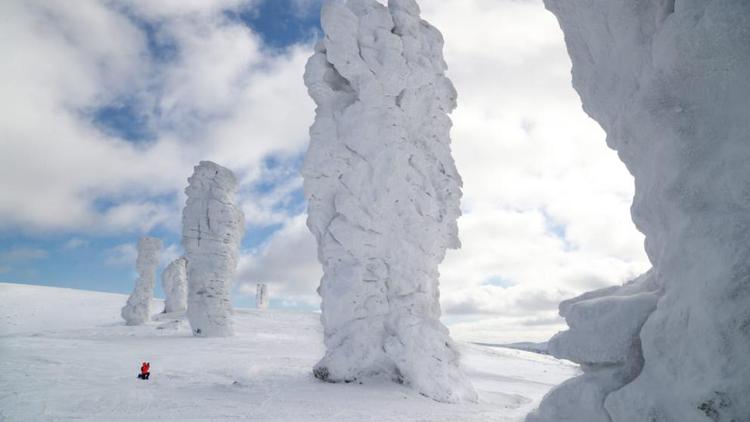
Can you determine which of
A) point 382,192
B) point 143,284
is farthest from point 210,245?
point 382,192

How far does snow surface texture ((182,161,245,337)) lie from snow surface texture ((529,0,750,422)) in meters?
16.8

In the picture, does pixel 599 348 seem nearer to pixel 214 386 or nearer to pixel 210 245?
pixel 214 386

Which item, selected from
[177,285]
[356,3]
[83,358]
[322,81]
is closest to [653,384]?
[322,81]

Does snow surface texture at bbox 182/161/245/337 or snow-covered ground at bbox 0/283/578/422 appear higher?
snow surface texture at bbox 182/161/245/337

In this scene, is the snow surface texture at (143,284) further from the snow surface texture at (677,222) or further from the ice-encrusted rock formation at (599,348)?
the snow surface texture at (677,222)

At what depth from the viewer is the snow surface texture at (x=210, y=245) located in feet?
57.1

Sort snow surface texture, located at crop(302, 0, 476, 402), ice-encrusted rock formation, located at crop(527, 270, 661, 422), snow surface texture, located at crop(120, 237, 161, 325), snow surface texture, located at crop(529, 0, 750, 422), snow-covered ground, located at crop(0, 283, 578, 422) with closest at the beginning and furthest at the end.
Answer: snow surface texture, located at crop(529, 0, 750, 422) < ice-encrusted rock formation, located at crop(527, 270, 661, 422) < snow-covered ground, located at crop(0, 283, 578, 422) < snow surface texture, located at crop(302, 0, 476, 402) < snow surface texture, located at crop(120, 237, 161, 325)

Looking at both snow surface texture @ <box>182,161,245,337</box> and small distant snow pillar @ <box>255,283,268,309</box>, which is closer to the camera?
snow surface texture @ <box>182,161,245,337</box>

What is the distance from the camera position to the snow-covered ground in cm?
593

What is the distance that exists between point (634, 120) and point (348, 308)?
7.39 m

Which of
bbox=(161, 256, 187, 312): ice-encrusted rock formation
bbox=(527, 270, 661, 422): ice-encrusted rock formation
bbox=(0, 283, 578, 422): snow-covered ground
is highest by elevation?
bbox=(161, 256, 187, 312): ice-encrusted rock formation

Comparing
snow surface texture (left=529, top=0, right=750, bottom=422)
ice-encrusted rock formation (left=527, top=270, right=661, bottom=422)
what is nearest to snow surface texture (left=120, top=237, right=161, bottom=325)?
ice-encrusted rock formation (left=527, top=270, right=661, bottom=422)

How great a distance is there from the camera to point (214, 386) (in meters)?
7.73

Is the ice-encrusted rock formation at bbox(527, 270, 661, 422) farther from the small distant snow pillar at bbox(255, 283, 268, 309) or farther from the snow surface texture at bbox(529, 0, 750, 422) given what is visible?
the small distant snow pillar at bbox(255, 283, 268, 309)
